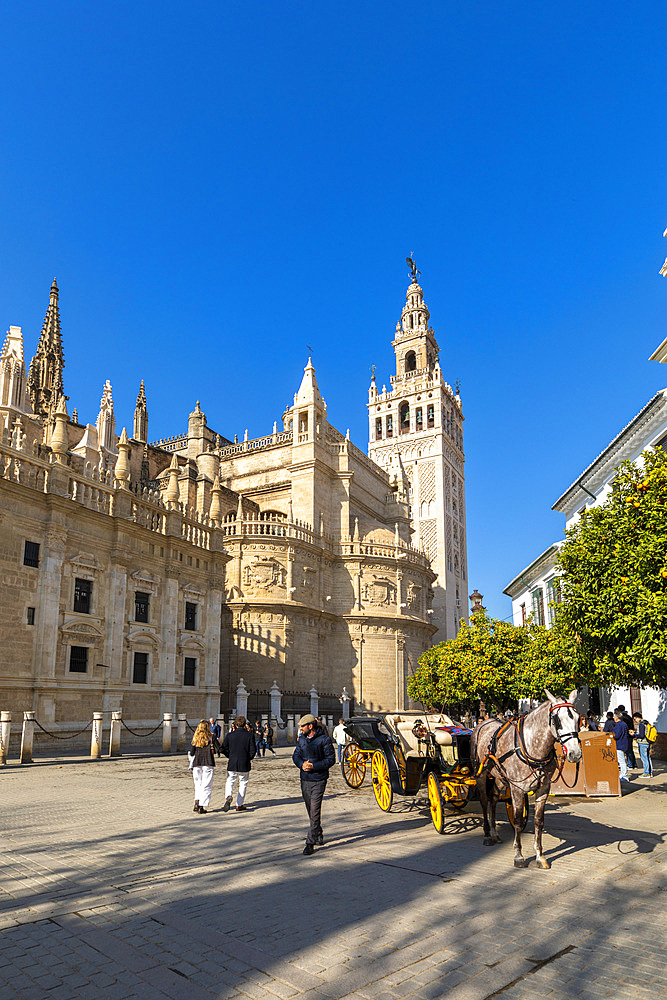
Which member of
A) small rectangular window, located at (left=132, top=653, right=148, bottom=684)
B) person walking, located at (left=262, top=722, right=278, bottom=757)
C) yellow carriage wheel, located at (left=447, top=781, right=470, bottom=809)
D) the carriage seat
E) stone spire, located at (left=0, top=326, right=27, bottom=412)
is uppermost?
stone spire, located at (left=0, top=326, right=27, bottom=412)

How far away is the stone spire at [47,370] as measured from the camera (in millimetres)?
43531

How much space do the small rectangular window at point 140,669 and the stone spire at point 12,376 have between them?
49.1 feet

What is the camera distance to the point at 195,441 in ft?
153

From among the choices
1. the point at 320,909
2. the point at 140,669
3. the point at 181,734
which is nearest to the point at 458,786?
the point at 320,909

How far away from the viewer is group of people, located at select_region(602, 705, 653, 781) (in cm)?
1445

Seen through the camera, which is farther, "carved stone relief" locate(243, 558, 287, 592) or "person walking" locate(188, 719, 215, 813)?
"carved stone relief" locate(243, 558, 287, 592)

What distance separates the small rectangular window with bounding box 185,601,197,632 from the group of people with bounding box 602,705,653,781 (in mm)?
16648

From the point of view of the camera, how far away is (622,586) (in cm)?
1212

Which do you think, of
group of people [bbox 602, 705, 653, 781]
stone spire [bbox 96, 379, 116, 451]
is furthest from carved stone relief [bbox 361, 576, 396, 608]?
group of people [bbox 602, 705, 653, 781]

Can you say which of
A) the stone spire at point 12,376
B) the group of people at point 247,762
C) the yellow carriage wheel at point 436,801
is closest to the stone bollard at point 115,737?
the group of people at point 247,762

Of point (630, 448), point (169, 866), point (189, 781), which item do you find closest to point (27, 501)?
point (189, 781)

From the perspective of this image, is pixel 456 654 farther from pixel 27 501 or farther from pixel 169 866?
pixel 169 866

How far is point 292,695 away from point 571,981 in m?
33.2

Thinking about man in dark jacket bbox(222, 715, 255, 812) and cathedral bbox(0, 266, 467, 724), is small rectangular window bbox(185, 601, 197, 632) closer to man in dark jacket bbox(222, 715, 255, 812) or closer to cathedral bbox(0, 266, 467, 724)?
cathedral bbox(0, 266, 467, 724)
